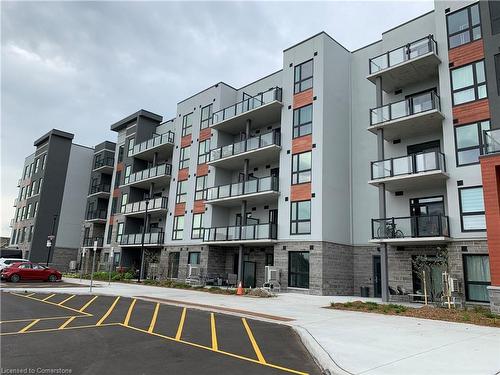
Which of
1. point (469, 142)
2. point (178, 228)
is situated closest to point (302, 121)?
point (469, 142)

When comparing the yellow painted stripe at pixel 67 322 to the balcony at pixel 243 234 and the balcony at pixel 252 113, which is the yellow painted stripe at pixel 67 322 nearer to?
the balcony at pixel 243 234

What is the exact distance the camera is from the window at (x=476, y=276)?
1761 centimetres

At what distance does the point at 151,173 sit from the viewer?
3828 centimetres

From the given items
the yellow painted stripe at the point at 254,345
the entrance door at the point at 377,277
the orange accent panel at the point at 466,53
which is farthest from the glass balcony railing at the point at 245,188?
the yellow painted stripe at the point at 254,345

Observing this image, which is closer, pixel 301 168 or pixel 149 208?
pixel 301 168

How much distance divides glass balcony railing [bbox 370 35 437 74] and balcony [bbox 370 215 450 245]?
9.15m

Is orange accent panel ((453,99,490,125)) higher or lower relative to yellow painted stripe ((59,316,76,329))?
higher

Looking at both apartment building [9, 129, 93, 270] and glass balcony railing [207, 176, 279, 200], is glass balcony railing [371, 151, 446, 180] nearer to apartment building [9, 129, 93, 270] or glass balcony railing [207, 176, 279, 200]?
glass balcony railing [207, 176, 279, 200]

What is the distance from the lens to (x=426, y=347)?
8.58 metres

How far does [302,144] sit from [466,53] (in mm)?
10527

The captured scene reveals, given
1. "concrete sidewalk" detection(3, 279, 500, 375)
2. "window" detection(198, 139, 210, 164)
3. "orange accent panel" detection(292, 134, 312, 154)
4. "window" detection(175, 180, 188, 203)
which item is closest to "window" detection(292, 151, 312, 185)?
"orange accent panel" detection(292, 134, 312, 154)

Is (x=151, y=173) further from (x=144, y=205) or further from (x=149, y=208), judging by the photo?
(x=149, y=208)

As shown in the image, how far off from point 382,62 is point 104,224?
3777 cm

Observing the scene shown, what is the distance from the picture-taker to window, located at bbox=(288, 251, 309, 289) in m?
23.3
